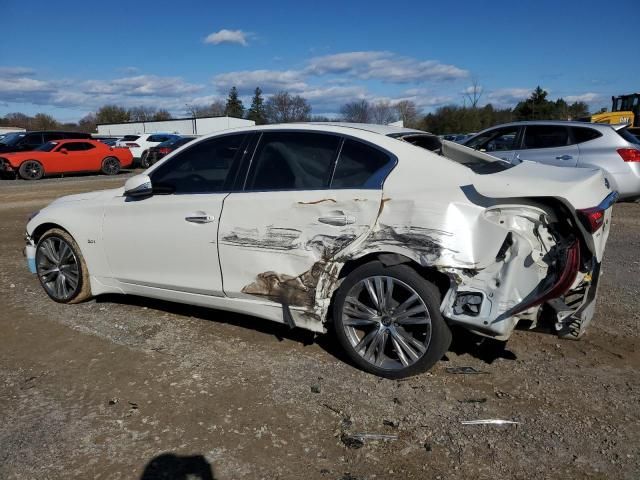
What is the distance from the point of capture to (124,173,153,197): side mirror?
424 centimetres

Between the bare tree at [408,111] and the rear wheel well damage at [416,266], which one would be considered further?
the bare tree at [408,111]

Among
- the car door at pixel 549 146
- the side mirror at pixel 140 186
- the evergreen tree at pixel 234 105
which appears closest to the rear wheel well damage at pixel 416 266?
the side mirror at pixel 140 186

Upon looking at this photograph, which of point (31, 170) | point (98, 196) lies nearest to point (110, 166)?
point (31, 170)

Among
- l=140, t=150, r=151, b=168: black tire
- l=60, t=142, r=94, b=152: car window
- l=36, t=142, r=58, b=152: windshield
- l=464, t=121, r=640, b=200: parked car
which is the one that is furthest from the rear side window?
l=140, t=150, r=151, b=168: black tire

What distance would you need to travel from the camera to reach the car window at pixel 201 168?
405 cm

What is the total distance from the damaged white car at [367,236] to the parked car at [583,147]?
5957 mm

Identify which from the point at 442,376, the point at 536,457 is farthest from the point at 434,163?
the point at 536,457

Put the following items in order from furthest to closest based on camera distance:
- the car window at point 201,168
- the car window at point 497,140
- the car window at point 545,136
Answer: the car window at point 497,140 → the car window at point 545,136 → the car window at point 201,168

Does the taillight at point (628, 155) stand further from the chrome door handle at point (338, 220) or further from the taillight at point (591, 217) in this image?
the chrome door handle at point (338, 220)

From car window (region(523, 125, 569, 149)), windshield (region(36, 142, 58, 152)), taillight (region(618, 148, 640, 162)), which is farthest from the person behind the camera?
windshield (region(36, 142, 58, 152))

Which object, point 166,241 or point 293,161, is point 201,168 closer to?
point 166,241

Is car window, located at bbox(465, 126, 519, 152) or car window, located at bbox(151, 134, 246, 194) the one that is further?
car window, located at bbox(465, 126, 519, 152)

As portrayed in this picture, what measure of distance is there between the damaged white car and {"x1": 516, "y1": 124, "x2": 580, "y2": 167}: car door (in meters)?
5.90

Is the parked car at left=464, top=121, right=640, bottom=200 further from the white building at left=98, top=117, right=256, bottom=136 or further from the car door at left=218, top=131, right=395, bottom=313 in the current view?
the white building at left=98, top=117, right=256, bottom=136
